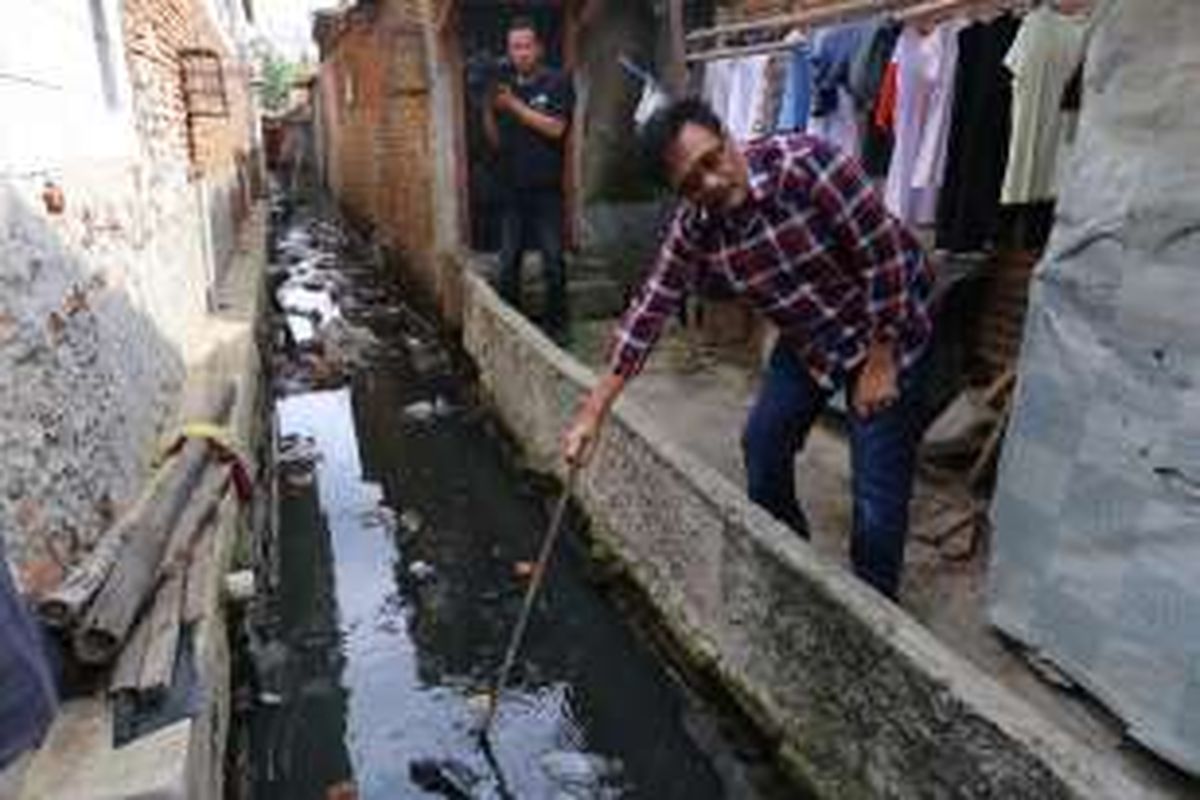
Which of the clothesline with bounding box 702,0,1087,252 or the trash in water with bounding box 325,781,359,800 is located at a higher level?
the clothesline with bounding box 702,0,1087,252

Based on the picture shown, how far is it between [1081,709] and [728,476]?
2.36 meters

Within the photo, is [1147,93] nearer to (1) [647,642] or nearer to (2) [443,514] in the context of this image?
(1) [647,642]

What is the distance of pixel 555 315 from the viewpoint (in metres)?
8.83

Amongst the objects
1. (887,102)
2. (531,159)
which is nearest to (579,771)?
(887,102)

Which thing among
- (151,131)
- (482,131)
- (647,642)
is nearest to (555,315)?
(482,131)

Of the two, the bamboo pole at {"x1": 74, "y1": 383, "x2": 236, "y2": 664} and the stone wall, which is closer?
the bamboo pole at {"x1": 74, "y1": 383, "x2": 236, "y2": 664}

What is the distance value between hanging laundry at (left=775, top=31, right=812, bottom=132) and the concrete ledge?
198cm

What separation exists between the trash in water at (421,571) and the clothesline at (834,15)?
3569 millimetres

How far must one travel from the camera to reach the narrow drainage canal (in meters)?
4.10

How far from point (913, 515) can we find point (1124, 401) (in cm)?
183

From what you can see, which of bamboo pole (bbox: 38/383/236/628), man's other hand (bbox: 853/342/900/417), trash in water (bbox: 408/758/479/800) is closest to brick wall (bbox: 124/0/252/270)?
bamboo pole (bbox: 38/383/236/628)

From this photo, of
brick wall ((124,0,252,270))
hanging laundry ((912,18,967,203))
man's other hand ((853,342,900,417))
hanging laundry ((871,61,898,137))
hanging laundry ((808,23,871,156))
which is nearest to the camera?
man's other hand ((853,342,900,417))

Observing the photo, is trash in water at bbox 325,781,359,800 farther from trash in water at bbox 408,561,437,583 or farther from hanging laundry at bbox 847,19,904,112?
hanging laundry at bbox 847,19,904,112

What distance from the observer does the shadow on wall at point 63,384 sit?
319 cm
